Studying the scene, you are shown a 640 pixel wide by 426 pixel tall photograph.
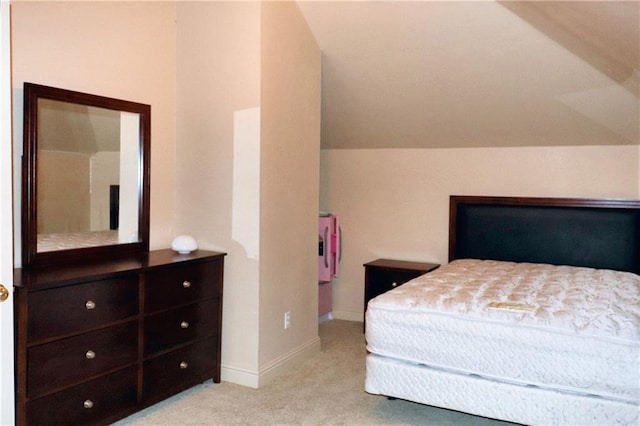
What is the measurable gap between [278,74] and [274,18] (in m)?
0.34

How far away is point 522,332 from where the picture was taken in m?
2.46

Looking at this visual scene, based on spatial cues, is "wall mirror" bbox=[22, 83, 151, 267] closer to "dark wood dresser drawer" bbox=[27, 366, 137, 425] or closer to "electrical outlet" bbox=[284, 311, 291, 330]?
"dark wood dresser drawer" bbox=[27, 366, 137, 425]

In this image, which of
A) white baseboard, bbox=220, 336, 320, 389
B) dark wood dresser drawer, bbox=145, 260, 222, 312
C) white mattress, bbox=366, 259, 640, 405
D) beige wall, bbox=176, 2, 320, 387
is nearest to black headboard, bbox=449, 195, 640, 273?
white mattress, bbox=366, 259, 640, 405

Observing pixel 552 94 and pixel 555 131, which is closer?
pixel 552 94

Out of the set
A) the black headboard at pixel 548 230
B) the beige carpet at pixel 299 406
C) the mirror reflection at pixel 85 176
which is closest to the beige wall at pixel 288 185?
the beige carpet at pixel 299 406

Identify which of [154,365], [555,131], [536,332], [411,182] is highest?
[555,131]

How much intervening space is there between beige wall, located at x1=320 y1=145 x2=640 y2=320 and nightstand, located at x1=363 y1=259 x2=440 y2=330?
25 cm

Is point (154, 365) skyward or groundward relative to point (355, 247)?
groundward

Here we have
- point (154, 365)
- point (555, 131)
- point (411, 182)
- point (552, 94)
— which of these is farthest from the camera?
point (411, 182)

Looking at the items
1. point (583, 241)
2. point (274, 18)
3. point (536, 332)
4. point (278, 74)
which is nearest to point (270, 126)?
point (278, 74)

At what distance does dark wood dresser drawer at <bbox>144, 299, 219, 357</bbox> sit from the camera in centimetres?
289

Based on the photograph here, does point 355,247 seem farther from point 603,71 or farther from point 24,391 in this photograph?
point 24,391

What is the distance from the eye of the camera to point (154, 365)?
292 centimetres

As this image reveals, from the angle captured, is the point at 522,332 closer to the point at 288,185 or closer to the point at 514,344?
the point at 514,344
